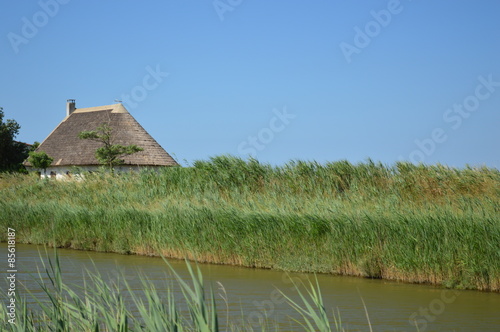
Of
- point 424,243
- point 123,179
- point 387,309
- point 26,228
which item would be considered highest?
point 123,179

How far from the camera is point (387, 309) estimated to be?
1037cm

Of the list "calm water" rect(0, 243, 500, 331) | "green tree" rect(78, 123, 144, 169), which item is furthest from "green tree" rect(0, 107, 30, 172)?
"calm water" rect(0, 243, 500, 331)

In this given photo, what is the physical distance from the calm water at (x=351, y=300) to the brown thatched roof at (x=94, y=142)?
99.5 ft

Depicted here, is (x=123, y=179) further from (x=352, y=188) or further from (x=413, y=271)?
(x=413, y=271)

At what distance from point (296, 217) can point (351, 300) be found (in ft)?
13.4

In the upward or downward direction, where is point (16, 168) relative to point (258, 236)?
upward

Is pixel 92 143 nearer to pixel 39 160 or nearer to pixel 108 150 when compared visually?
pixel 39 160

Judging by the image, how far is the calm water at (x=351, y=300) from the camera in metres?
Answer: 9.30

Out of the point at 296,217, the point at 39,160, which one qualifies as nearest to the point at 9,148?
the point at 39,160

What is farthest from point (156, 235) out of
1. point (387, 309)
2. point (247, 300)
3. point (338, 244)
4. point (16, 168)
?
point (16, 168)

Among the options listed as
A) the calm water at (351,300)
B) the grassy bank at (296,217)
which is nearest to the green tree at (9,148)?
the grassy bank at (296,217)

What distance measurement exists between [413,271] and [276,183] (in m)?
7.52

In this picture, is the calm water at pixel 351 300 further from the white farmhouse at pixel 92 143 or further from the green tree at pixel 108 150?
the white farmhouse at pixel 92 143

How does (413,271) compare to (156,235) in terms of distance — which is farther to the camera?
(156,235)
